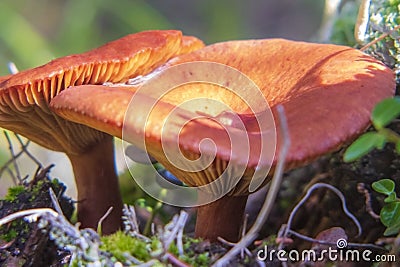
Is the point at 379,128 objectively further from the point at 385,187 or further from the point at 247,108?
the point at 247,108

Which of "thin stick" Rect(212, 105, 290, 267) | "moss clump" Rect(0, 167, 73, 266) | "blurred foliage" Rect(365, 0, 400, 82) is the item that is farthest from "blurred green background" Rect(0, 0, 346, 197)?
"thin stick" Rect(212, 105, 290, 267)

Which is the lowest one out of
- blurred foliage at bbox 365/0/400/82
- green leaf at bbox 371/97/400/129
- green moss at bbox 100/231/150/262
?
green moss at bbox 100/231/150/262

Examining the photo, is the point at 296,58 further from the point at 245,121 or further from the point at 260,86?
the point at 245,121

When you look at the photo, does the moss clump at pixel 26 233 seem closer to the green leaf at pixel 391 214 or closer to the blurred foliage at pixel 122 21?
the green leaf at pixel 391 214

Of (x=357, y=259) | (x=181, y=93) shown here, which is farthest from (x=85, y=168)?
(x=357, y=259)

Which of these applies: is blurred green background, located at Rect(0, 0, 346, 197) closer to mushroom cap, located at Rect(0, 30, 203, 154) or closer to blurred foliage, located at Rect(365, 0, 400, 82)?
mushroom cap, located at Rect(0, 30, 203, 154)

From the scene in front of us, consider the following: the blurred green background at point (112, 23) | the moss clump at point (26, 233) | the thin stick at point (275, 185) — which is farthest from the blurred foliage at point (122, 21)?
the thin stick at point (275, 185)

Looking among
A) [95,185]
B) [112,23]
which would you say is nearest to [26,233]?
[95,185]

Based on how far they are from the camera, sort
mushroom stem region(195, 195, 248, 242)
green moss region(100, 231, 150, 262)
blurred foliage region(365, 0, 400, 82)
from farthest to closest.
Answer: blurred foliage region(365, 0, 400, 82)
mushroom stem region(195, 195, 248, 242)
green moss region(100, 231, 150, 262)
